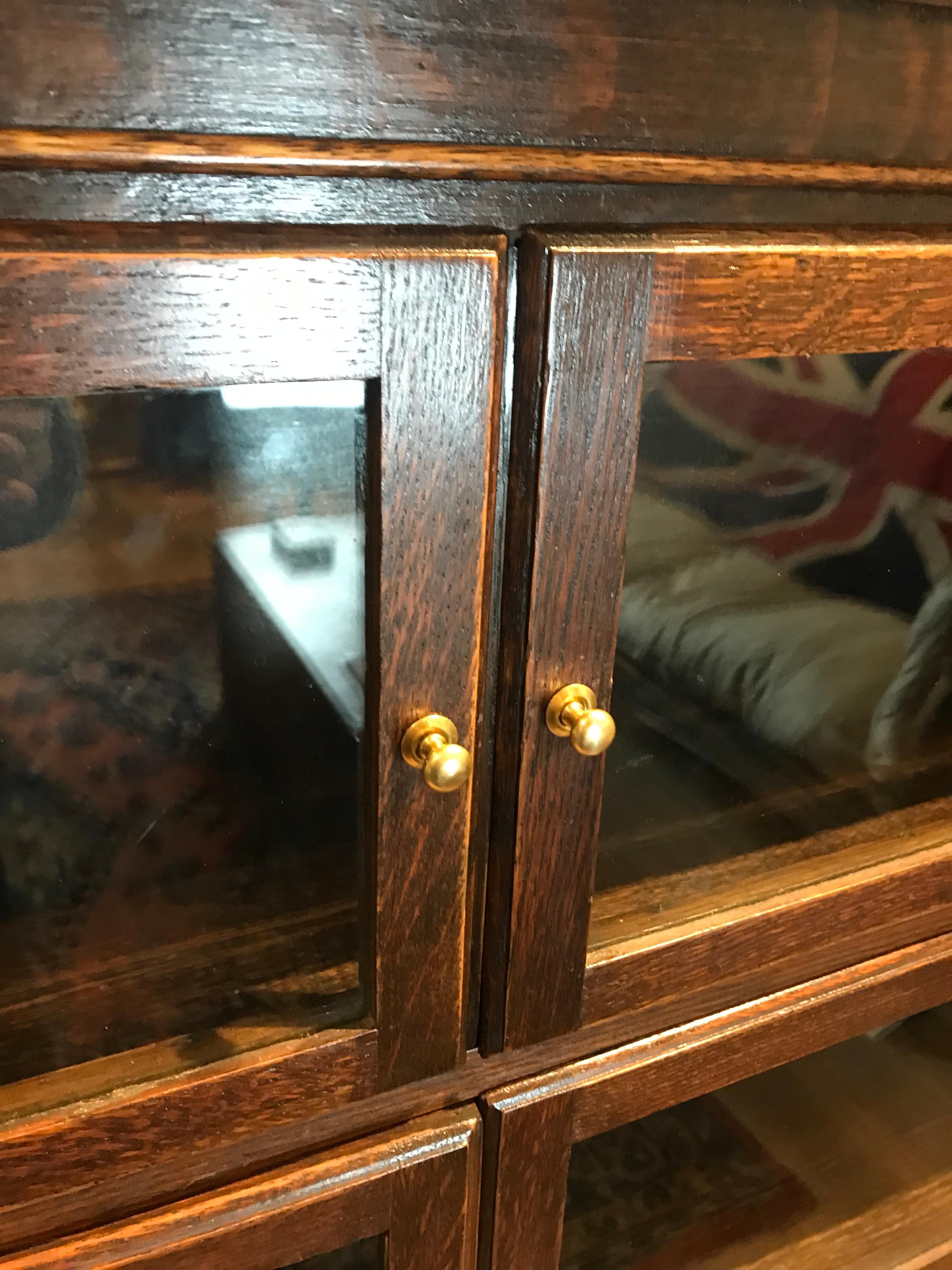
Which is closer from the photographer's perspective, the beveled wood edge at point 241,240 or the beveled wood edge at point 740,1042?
the beveled wood edge at point 241,240

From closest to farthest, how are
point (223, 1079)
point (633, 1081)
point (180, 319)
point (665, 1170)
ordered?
point (180, 319) < point (223, 1079) < point (633, 1081) < point (665, 1170)

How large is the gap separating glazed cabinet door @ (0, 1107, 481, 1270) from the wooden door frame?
16 mm

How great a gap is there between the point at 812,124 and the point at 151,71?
0.22 meters

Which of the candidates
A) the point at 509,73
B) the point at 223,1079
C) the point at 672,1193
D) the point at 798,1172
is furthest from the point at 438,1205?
the point at 509,73

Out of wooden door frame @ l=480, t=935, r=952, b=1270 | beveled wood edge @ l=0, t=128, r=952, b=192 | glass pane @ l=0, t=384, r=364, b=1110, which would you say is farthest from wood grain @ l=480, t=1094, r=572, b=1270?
beveled wood edge @ l=0, t=128, r=952, b=192

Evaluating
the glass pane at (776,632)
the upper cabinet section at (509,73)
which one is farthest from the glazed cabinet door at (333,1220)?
the upper cabinet section at (509,73)

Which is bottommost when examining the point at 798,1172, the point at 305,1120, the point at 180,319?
the point at 798,1172

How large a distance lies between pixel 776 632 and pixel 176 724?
29 cm

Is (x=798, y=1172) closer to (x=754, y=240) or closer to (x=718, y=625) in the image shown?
(x=718, y=625)

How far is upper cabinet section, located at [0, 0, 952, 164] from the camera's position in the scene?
275 mm

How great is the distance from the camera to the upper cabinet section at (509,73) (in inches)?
10.8

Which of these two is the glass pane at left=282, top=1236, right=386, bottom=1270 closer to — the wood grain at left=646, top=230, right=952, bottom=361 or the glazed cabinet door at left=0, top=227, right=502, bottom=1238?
the glazed cabinet door at left=0, top=227, right=502, bottom=1238

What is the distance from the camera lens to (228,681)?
401 mm

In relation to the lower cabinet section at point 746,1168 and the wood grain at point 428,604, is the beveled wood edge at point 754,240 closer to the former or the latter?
the wood grain at point 428,604
